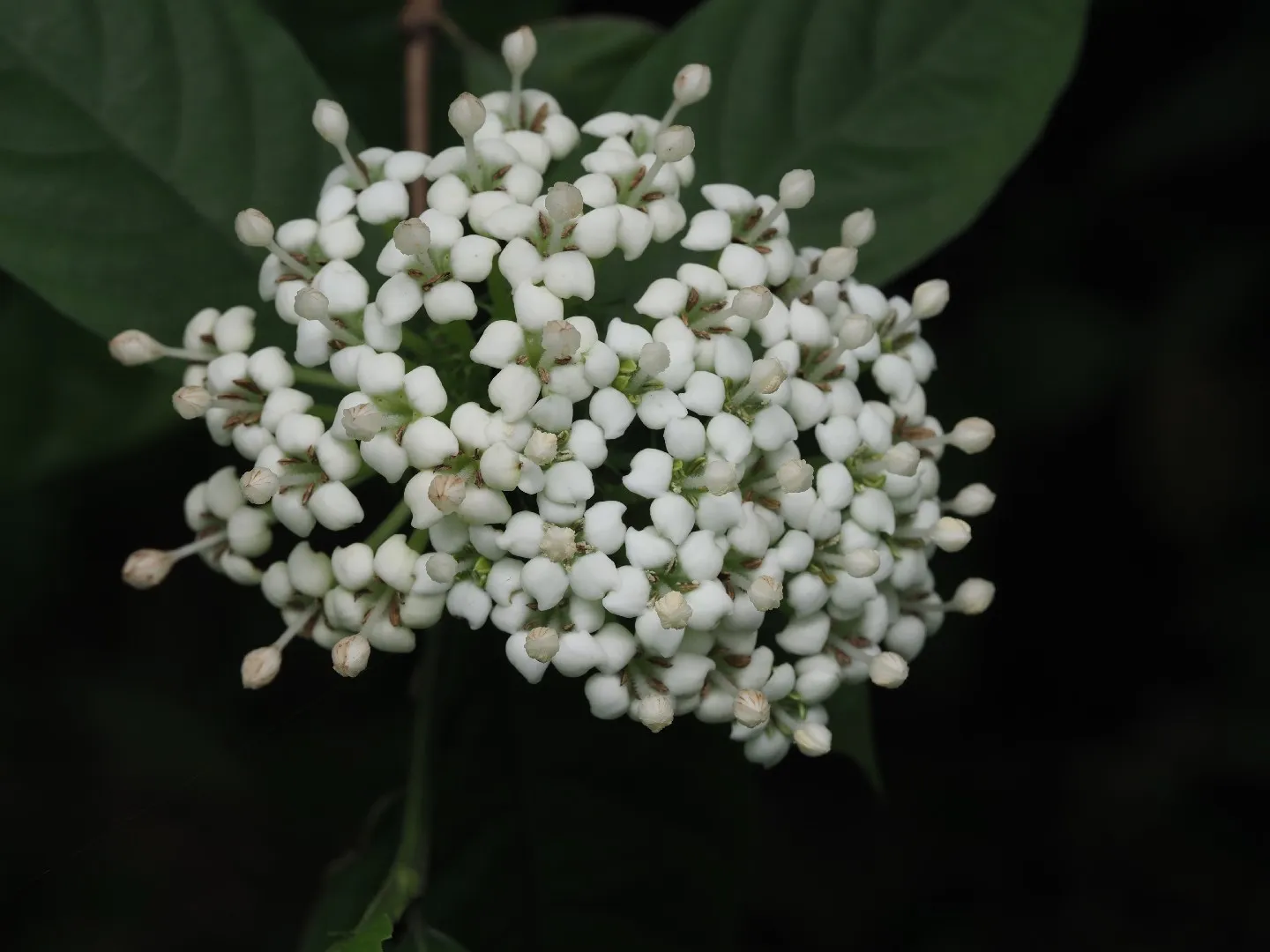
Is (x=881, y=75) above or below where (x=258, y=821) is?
above

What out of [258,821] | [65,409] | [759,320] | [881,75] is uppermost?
[881,75]

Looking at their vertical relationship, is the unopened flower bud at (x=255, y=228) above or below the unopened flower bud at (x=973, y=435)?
above

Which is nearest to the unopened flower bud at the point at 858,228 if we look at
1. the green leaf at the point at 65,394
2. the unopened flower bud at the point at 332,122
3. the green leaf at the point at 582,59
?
the unopened flower bud at the point at 332,122

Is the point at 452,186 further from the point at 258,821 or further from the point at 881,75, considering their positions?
the point at 258,821

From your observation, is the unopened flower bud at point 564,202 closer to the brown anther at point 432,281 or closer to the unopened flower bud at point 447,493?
the brown anther at point 432,281

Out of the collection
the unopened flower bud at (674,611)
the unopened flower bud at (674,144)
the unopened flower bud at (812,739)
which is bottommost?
the unopened flower bud at (812,739)

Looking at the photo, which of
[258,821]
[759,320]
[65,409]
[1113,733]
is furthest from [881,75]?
[258,821]
